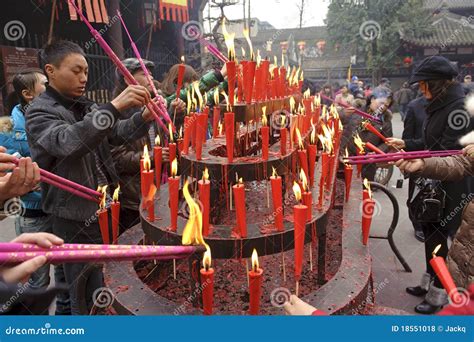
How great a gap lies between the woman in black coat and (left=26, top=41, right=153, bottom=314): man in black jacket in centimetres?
250

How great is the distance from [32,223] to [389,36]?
22.8 meters

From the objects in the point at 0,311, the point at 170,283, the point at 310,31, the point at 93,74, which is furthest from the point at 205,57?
the point at 310,31

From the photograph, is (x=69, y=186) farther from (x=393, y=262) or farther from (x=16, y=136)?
(x=393, y=262)

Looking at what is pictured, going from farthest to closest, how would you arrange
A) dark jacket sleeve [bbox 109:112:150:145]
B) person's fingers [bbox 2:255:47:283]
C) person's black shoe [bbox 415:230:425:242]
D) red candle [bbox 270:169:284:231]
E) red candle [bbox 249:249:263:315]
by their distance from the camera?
person's black shoe [bbox 415:230:425:242] → dark jacket sleeve [bbox 109:112:150:145] → red candle [bbox 270:169:284:231] → red candle [bbox 249:249:263:315] → person's fingers [bbox 2:255:47:283]

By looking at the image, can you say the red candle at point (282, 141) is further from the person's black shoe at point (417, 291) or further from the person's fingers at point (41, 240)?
the person's black shoe at point (417, 291)

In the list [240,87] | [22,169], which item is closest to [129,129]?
[240,87]

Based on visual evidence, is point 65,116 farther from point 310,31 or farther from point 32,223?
point 310,31

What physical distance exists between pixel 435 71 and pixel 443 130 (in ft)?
1.82

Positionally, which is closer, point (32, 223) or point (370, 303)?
point (370, 303)

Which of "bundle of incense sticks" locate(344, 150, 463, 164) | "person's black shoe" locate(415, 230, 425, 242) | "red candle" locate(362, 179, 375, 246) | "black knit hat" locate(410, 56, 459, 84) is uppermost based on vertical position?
"black knit hat" locate(410, 56, 459, 84)

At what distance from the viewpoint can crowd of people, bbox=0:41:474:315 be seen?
1.95 metres

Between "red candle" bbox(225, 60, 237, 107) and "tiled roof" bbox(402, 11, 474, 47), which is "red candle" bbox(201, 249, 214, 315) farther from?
"tiled roof" bbox(402, 11, 474, 47)

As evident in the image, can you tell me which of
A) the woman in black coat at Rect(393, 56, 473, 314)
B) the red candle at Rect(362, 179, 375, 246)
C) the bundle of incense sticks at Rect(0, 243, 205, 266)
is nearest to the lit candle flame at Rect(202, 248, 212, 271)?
the bundle of incense sticks at Rect(0, 243, 205, 266)

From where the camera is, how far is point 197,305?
1.92 m
